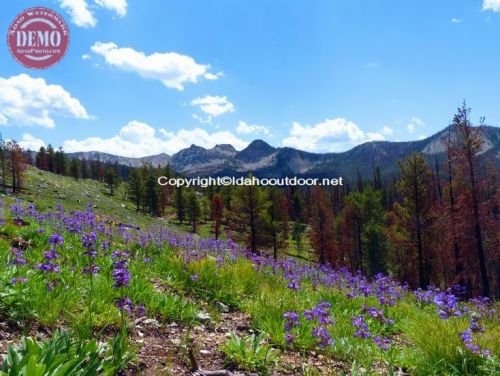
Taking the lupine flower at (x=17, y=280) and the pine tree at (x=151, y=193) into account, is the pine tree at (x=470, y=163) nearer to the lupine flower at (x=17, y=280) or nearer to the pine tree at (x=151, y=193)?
the lupine flower at (x=17, y=280)

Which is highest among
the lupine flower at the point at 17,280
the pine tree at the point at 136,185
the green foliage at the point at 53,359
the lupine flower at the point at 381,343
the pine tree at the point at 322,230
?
the pine tree at the point at 136,185

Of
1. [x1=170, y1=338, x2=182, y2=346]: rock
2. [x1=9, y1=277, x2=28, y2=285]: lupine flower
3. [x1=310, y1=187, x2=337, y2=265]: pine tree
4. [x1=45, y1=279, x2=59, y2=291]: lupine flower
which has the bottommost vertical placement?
[x1=310, y1=187, x2=337, y2=265]: pine tree

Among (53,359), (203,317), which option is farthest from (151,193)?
(53,359)

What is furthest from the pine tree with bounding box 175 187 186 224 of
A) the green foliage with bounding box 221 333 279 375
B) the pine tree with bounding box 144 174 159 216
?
the green foliage with bounding box 221 333 279 375

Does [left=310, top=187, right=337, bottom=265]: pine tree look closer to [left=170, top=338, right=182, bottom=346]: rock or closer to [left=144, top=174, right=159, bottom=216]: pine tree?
[left=144, top=174, right=159, bottom=216]: pine tree

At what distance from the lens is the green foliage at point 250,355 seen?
5.21 meters

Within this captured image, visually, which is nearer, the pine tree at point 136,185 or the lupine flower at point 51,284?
the lupine flower at point 51,284

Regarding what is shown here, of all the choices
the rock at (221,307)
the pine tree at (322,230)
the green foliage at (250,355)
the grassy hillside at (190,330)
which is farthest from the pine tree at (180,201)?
the green foliage at (250,355)

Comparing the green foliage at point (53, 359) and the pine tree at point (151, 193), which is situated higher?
the pine tree at point (151, 193)

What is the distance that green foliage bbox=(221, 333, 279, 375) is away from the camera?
5207mm

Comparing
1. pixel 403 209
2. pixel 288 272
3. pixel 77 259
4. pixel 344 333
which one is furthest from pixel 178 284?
pixel 403 209

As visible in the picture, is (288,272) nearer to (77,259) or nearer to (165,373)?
(77,259)

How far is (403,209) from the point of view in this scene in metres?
33.4

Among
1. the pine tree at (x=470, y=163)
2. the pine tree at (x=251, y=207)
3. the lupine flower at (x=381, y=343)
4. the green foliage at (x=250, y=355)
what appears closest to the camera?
the green foliage at (x=250, y=355)
